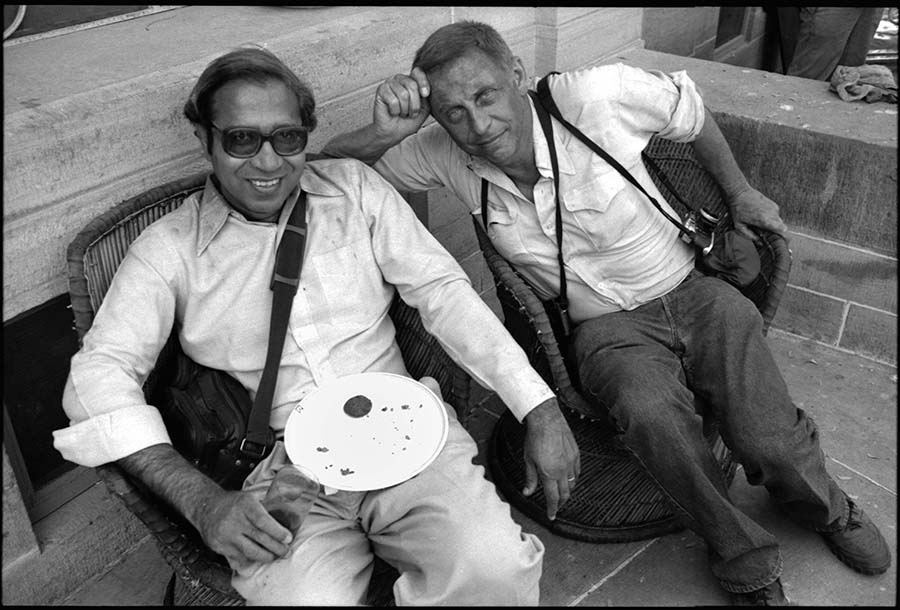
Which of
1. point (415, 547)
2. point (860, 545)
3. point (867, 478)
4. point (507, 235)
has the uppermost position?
point (507, 235)

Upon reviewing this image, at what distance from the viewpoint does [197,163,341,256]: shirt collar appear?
7.57 ft

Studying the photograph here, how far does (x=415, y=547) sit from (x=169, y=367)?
2.77 ft

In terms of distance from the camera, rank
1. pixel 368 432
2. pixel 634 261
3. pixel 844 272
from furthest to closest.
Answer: pixel 844 272
pixel 634 261
pixel 368 432

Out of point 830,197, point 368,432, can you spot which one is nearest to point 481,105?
point 368,432

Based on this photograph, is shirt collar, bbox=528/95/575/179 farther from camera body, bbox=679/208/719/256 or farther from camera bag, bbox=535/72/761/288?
camera body, bbox=679/208/719/256

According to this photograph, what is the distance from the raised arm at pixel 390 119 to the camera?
2488 millimetres

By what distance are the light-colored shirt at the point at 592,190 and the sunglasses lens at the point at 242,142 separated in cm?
66

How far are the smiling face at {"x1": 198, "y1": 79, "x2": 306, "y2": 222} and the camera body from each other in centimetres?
123

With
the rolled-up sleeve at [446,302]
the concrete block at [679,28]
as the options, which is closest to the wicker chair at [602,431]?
the rolled-up sleeve at [446,302]

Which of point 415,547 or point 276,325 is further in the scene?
point 276,325

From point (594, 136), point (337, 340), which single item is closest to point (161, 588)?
point (337, 340)

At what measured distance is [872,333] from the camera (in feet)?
11.6

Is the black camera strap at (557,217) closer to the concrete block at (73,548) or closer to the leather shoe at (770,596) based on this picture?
the leather shoe at (770,596)

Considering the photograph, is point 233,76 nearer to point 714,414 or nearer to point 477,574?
point 477,574
